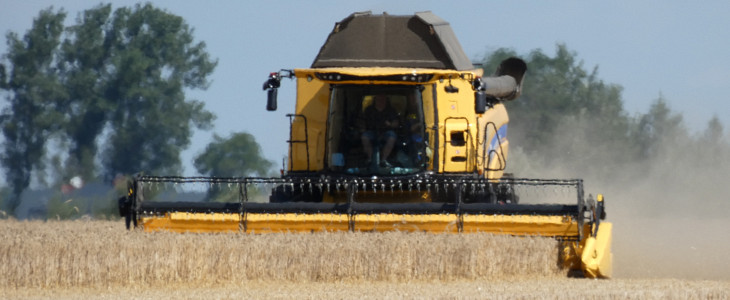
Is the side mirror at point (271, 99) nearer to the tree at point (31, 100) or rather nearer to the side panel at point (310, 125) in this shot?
the side panel at point (310, 125)

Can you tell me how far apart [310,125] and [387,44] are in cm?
130

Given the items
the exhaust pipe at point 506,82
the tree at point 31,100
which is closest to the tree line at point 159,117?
the tree at point 31,100

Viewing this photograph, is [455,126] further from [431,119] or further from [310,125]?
[310,125]

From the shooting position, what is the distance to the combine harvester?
46.8 ft

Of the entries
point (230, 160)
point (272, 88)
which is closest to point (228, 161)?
point (230, 160)

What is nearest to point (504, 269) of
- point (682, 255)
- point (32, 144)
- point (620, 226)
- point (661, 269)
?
point (661, 269)

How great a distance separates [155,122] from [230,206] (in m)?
28.5

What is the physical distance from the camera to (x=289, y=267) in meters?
13.3

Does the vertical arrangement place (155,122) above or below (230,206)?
above

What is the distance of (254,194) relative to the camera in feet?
85.5

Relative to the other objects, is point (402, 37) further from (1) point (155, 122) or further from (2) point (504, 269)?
(1) point (155, 122)

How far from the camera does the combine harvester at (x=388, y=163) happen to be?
14.2 metres

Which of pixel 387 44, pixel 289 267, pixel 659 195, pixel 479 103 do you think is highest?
pixel 387 44

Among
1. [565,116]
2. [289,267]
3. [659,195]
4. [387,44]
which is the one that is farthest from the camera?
[565,116]
